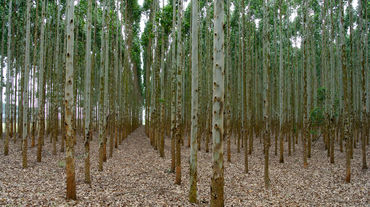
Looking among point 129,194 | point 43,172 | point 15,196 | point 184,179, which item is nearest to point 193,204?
point 129,194

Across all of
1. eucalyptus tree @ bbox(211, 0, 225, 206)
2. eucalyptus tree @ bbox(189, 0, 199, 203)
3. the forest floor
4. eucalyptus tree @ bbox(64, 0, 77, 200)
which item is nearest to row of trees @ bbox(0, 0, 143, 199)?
eucalyptus tree @ bbox(64, 0, 77, 200)

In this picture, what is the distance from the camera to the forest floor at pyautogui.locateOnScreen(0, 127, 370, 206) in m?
5.76

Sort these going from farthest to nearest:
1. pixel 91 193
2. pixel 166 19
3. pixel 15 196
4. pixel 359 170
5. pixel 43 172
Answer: pixel 166 19 → pixel 359 170 → pixel 43 172 → pixel 91 193 → pixel 15 196

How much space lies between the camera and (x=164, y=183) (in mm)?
7457

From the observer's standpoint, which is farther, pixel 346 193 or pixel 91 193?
pixel 346 193

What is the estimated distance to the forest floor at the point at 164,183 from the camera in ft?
18.9

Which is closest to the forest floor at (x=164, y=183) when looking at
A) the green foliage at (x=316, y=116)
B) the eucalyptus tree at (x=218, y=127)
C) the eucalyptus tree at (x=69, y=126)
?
the eucalyptus tree at (x=69, y=126)

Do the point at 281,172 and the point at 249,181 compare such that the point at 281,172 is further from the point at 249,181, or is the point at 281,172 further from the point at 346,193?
the point at 346,193

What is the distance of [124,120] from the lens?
17062 mm

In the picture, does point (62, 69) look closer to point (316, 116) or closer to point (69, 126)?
point (69, 126)

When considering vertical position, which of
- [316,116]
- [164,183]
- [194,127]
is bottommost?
[164,183]

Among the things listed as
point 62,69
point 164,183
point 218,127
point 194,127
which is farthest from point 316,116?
point 62,69

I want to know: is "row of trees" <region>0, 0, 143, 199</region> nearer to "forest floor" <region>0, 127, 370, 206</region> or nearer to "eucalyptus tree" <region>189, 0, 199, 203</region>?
"forest floor" <region>0, 127, 370, 206</region>

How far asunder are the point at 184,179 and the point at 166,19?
19.7ft
